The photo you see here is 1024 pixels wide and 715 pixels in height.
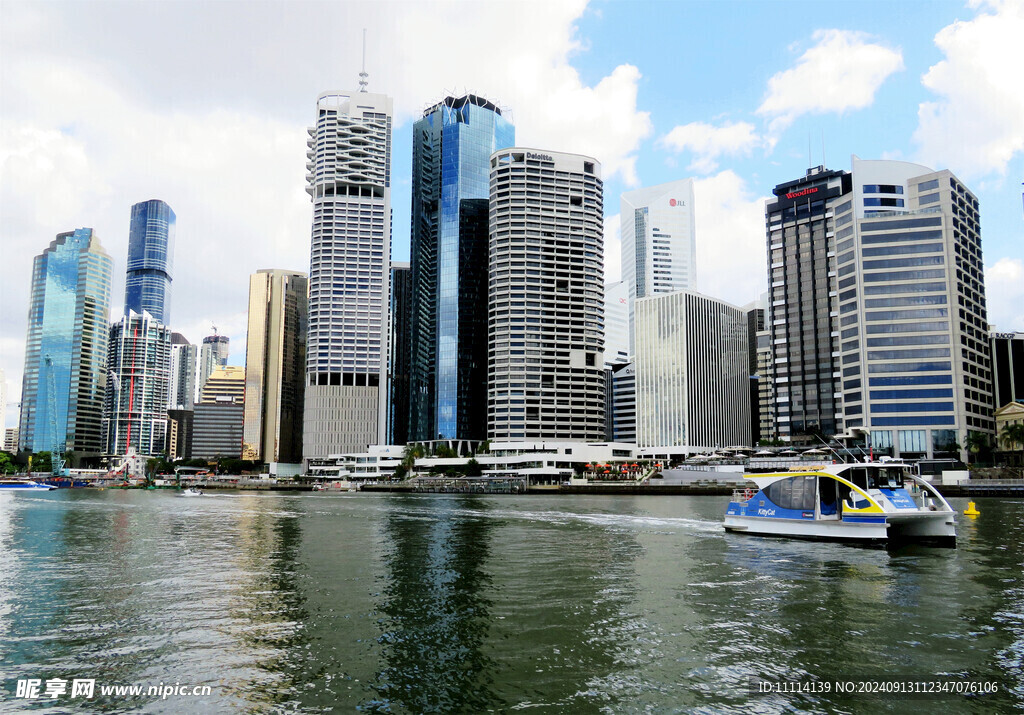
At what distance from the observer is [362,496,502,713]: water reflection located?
19198mm

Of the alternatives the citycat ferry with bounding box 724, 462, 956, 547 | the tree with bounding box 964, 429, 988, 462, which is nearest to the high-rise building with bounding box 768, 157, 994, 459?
the tree with bounding box 964, 429, 988, 462

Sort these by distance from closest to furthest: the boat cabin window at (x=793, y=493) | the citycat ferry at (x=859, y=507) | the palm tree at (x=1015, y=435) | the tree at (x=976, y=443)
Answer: the citycat ferry at (x=859, y=507) → the boat cabin window at (x=793, y=493) → the palm tree at (x=1015, y=435) → the tree at (x=976, y=443)

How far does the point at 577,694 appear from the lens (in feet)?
63.4

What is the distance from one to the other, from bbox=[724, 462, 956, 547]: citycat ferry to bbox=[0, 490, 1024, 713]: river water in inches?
85.7

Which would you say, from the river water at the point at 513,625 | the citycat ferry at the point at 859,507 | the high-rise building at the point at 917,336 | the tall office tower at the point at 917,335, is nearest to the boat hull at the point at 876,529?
the citycat ferry at the point at 859,507

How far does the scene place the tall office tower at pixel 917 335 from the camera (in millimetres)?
180625

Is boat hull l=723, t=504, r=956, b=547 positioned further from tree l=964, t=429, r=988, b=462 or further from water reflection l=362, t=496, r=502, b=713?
tree l=964, t=429, r=988, b=462

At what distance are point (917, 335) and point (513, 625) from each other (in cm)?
18901

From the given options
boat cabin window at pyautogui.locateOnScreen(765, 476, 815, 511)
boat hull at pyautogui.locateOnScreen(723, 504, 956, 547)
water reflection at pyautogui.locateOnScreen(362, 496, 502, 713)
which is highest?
boat cabin window at pyautogui.locateOnScreen(765, 476, 815, 511)

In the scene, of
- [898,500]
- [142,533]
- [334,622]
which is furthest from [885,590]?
[142,533]

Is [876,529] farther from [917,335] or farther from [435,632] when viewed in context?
[917,335]

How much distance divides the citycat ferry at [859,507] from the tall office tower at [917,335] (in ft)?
486

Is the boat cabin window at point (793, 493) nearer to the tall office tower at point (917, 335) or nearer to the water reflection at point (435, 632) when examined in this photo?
the water reflection at point (435, 632)

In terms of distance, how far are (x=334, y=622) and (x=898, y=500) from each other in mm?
39286
